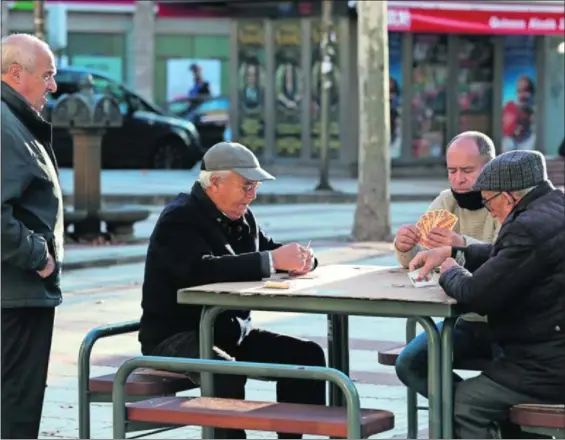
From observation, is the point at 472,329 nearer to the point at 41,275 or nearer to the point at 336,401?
the point at 336,401

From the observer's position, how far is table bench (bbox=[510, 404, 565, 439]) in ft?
18.9

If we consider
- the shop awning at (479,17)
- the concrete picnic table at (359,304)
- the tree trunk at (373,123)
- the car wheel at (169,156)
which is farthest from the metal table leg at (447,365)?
the car wheel at (169,156)

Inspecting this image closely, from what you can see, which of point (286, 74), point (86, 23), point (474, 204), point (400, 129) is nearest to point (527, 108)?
point (400, 129)

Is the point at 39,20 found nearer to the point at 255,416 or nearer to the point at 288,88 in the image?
the point at 288,88

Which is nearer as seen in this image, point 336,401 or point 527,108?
point 336,401

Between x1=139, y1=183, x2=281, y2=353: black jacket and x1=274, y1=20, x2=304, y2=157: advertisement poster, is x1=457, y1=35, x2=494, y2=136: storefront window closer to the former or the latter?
x1=274, y1=20, x2=304, y2=157: advertisement poster

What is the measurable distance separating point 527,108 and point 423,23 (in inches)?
130

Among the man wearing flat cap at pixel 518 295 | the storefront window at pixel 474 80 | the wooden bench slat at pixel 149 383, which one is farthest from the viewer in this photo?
the storefront window at pixel 474 80

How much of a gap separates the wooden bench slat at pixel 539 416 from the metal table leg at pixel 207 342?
1167 millimetres

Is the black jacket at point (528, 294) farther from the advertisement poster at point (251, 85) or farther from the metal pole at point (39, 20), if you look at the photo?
the advertisement poster at point (251, 85)

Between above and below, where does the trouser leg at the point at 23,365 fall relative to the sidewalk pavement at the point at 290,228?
above

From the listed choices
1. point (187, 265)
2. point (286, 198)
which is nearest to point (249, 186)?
point (187, 265)

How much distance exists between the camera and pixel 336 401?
22.9 ft

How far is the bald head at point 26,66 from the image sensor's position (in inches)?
247
